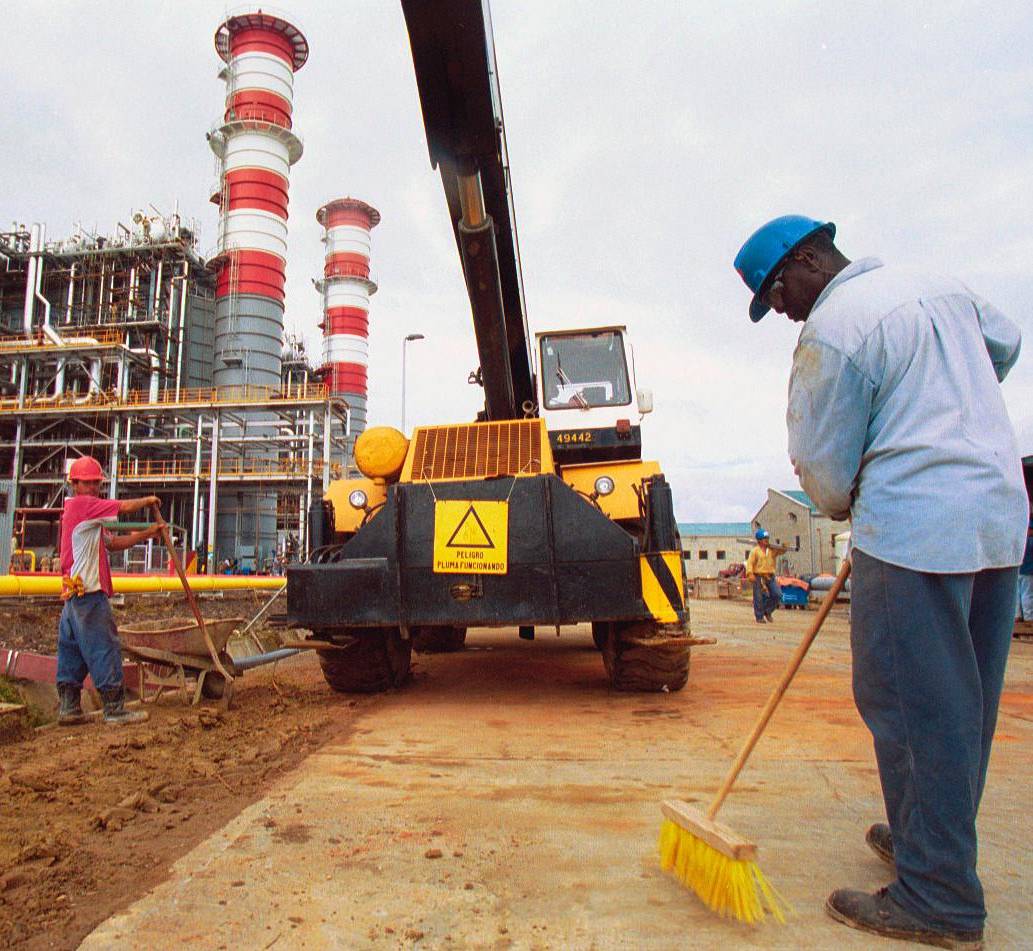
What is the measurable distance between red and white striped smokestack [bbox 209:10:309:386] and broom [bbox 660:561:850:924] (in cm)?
3935

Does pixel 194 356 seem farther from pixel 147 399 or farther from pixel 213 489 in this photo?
pixel 213 489

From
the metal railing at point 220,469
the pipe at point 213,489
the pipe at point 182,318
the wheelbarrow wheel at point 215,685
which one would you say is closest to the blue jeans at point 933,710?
the wheelbarrow wheel at point 215,685

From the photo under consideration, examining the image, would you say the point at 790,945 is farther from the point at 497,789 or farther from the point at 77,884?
the point at 77,884

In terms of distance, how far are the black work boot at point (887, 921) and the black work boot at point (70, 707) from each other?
4346 mm

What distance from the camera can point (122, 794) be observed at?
2.84 m

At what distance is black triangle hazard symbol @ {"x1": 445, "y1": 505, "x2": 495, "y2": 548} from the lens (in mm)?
4555

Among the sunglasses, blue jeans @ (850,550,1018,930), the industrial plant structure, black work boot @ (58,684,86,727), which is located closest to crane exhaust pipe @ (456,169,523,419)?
the sunglasses

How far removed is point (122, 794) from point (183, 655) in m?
2.14

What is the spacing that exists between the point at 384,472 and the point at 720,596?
25055 millimetres

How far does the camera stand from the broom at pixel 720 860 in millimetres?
1773

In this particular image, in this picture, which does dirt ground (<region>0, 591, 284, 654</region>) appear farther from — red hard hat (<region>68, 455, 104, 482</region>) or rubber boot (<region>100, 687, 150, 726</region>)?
rubber boot (<region>100, 687, 150, 726</region>)

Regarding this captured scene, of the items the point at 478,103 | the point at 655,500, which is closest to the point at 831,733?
the point at 655,500

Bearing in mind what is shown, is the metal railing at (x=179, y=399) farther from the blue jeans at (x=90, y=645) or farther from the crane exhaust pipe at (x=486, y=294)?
the blue jeans at (x=90, y=645)

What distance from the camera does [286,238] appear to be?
4000 cm
